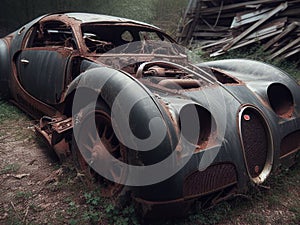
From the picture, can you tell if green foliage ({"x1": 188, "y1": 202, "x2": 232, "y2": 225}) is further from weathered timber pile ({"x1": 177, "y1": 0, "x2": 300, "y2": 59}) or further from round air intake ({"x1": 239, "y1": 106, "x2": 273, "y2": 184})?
weathered timber pile ({"x1": 177, "y1": 0, "x2": 300, "y2": 59})

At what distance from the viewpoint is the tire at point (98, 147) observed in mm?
2055

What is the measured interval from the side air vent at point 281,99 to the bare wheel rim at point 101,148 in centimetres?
142

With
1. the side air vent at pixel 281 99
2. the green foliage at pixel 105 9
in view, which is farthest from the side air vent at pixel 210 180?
the green foliage at pixel 105 9

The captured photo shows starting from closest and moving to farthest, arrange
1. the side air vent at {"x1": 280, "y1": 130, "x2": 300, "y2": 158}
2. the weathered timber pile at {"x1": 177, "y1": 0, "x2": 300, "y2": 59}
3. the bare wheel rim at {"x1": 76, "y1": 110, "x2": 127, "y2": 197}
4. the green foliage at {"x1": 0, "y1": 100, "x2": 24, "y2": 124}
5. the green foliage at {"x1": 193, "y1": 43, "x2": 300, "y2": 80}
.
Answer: the bare wheel rim at {"x1": 76, "y1": 110, "x2": 127, "y2": 197} < the side air vent at {"x1": 280, "y1": 130, "x2": 300, "y2": 158} < the green foliage at {"x1": 0, "y1": 100, "x2": 24, "y2": 124} < the green foliage at {"x1": 193, "y1": 43, "x2": 300, "y2": 80} < the weathered timber pile at {"x1": 177, "y1": 0, "x2": 300, "y2": 59}

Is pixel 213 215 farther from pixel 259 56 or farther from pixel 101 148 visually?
pixel 259 56

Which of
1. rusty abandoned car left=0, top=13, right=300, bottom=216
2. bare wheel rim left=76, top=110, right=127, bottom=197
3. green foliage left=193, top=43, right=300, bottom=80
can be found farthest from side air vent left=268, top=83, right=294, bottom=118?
green foliage left=193, top=43, right=300, bottom=80

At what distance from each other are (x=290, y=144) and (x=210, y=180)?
974mm

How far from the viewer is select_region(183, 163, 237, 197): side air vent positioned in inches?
71.9

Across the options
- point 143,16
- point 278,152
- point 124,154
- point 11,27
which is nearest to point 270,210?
point 278,152

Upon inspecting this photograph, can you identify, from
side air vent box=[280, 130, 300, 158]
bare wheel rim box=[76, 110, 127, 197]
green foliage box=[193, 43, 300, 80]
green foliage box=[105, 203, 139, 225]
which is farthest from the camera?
green foliage box=[193, 43, 300, 80]

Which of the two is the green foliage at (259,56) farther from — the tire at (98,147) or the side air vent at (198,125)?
the tire at (98,147)

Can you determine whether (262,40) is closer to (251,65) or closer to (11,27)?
(251,65)

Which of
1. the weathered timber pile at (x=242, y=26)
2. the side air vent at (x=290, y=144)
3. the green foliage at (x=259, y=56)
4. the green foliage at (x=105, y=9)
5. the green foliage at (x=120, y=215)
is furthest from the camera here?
the green foliage at (x=105, y=9)

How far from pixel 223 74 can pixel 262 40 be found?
464 centimetres
